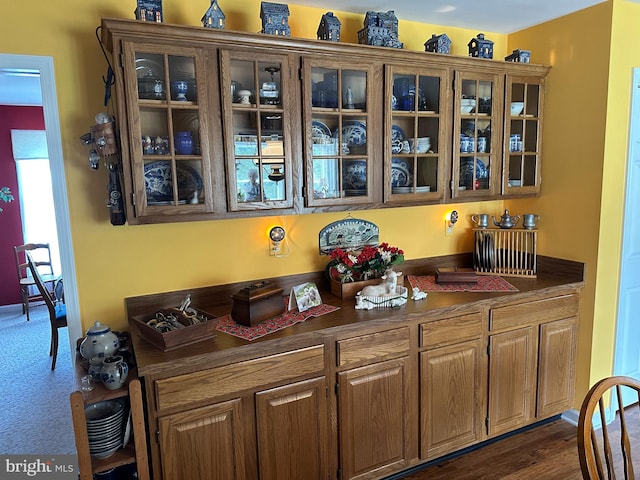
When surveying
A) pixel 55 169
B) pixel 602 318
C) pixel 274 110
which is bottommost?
pixel 602 318

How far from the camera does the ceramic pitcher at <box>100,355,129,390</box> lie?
5.53 feet

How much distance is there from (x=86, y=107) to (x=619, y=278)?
3106 mm

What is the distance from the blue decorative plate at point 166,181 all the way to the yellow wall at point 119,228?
0.31 metres

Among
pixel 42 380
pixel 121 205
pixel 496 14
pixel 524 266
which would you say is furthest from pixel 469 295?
pixel 42 380

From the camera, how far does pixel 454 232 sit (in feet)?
10.0

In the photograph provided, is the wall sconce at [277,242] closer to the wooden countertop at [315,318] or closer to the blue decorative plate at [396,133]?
the wooden countertop at [315,318]

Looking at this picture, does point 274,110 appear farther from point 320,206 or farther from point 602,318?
point 602,318

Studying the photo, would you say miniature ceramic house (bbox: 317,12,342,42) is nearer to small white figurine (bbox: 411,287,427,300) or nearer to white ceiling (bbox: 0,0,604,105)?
white ceiling (bbox: 0,0,604,105)

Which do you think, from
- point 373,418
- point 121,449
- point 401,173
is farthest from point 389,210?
point 121,449

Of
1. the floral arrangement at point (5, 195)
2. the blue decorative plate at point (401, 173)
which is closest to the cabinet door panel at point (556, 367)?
the blue decorative plate at point (401, 173)

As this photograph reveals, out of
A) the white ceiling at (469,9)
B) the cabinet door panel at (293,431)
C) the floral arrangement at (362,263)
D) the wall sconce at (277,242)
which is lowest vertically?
the cabinet door panel at (293,431)

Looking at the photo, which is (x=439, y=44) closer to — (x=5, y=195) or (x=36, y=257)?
(x=5, y=195)

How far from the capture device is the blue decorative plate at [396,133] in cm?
244

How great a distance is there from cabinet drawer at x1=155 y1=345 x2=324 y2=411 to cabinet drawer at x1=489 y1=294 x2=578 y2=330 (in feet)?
3.48
